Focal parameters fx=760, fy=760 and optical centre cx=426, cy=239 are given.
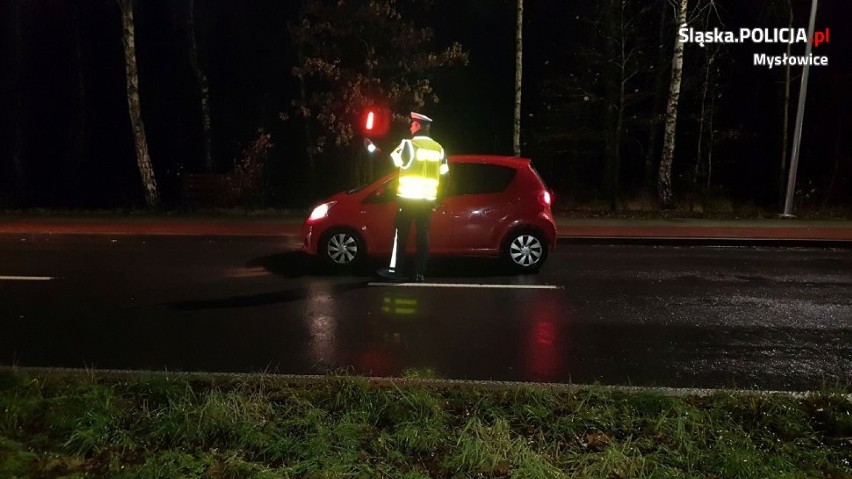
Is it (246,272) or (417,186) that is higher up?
(417,186)

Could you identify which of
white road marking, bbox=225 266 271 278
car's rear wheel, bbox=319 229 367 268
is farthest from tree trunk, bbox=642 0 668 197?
white road marking, bbox=225 266 271 278

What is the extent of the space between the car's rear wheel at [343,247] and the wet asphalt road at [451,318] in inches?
12.7

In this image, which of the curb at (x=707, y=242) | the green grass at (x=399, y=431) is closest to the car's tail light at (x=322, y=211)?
the curb at (x=707, y=242)

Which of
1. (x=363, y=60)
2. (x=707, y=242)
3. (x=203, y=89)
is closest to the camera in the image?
(x=707, y=242)

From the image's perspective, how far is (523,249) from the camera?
10.2m

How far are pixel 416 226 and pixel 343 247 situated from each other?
1.40m

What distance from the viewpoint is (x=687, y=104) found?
26578 millimetres

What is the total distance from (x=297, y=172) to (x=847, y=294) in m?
18.8

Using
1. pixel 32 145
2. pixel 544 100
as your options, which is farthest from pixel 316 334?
pixel 32 145

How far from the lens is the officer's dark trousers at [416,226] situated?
9.09 metres

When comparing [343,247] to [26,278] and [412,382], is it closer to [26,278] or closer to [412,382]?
[26,278]

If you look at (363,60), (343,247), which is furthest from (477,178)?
(363,60)

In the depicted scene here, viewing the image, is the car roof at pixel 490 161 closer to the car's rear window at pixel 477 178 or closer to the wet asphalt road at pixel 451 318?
the car's rear window at pixel 477 178

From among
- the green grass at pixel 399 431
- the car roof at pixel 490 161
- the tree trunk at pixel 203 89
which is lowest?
the green grass at pixel 399 431
